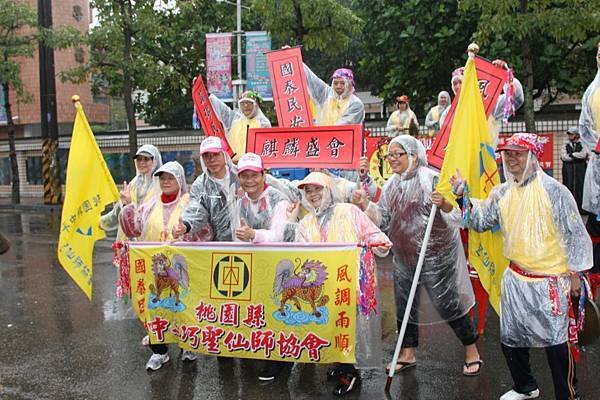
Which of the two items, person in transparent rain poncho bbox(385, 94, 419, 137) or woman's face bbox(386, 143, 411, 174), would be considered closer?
woman's face bbox(386, 143, 411, 174)

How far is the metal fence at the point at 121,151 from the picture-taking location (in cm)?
1506

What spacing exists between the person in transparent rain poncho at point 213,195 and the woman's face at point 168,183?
0.19m

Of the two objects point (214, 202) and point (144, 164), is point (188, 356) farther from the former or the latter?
point (144, 164)

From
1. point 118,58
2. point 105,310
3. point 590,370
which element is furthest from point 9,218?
point 590,370

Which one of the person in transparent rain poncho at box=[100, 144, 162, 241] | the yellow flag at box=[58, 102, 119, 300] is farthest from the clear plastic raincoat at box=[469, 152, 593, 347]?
the yellow flag at box=[58, 102, 119, 300]

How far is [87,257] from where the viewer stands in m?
5.47

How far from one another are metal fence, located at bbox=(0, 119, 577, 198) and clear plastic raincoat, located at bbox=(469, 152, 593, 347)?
9729 millimetres

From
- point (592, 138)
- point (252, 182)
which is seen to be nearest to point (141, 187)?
point (252, 182)

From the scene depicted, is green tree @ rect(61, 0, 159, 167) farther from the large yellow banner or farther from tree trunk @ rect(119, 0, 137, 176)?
the large yellow banner

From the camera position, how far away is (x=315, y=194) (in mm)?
4398

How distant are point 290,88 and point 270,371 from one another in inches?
124

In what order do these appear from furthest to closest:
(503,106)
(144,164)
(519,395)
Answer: (503,106) → (144,164) → (519,395)

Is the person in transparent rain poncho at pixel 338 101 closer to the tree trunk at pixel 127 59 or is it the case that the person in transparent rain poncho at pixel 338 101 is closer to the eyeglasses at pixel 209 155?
the eyeglasses at pixel 209 155

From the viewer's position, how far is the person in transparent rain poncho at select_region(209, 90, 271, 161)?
771 cm
